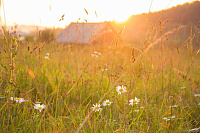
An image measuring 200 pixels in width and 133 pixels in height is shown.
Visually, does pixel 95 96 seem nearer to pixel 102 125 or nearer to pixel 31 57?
pixel 102 125

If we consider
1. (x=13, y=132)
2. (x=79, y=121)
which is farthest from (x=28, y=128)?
(x=79, y=121)

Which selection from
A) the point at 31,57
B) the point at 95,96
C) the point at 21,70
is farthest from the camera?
the point at 31,57

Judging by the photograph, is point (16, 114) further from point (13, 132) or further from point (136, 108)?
point (136, 108)

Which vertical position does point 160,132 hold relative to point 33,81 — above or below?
below

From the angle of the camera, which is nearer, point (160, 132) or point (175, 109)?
point (160, 132)

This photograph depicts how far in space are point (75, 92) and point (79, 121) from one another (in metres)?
Answer: 0.55

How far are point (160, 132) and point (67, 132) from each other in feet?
2.37

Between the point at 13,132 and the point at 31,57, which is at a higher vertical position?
the point at 31,57

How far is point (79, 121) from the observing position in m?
1.56

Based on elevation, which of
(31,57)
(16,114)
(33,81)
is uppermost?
(31,57)

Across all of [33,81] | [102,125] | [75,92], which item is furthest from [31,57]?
[102,125]

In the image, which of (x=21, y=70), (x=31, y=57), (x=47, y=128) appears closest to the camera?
(x=47, y=128)

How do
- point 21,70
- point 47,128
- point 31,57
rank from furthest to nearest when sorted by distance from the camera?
1. point 31,57
2. point 21,70
3. point 47,128

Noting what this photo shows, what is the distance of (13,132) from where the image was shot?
1.35 meters
